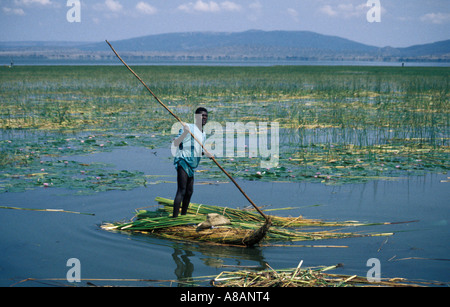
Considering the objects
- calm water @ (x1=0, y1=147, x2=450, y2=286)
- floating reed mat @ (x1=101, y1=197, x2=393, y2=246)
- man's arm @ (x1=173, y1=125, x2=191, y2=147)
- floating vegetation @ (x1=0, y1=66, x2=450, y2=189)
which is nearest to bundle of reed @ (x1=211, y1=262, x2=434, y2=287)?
calm water @ (x1=0, y1=147, x2=450, y2=286)

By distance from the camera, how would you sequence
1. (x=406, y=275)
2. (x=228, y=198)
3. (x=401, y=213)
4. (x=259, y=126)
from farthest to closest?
(x=259, y=126)
(x=228, y=198)
(x=401, y=213)
(x=406, y=275)

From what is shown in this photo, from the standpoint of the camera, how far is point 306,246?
15.7ft

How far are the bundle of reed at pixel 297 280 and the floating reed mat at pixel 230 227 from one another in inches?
31.2

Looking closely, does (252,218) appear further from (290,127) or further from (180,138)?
(290,127)

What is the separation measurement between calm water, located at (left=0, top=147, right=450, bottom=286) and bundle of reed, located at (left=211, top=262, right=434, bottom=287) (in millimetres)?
207

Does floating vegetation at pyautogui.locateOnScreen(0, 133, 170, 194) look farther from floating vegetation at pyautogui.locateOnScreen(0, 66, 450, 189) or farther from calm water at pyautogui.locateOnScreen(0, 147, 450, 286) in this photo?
calm water at pyautogui.locateOnScreen(0, 147, 450, 286)

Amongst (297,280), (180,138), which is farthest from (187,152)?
(297,280)

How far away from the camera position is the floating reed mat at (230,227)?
489cm

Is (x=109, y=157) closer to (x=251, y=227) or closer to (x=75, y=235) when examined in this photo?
(x=75, y=235)

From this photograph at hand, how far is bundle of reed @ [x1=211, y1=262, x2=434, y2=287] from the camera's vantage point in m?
3.69

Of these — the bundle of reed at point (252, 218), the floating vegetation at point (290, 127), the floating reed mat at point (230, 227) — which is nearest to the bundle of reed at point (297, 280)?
the floating reed mat at point (230, 227)

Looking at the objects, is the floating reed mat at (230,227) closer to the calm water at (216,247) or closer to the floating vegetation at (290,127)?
the calm water at (216,247)
